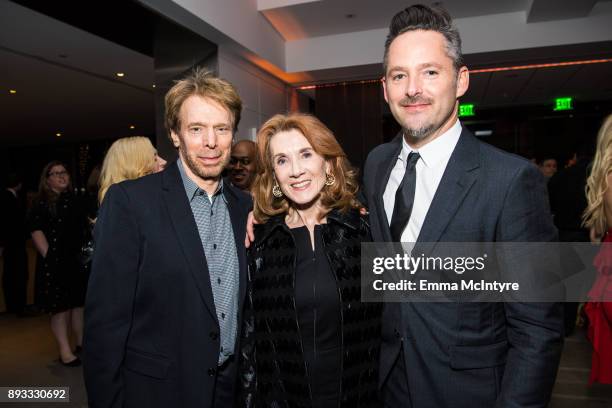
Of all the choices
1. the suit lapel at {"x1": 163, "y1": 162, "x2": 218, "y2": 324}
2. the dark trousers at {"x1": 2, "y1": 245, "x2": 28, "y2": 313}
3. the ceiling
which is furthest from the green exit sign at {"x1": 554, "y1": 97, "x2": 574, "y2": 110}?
the dark trousers at {"x1": 2, "y1": 245, "x2": 28, "y2": 313}

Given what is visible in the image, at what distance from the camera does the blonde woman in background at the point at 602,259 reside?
2.01 metres

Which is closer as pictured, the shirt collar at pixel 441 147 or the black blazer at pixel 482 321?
the black blazer at pixel 482 321

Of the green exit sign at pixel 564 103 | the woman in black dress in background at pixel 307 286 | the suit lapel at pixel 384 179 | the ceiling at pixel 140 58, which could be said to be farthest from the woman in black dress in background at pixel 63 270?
the green exit sign at pixel 564 103

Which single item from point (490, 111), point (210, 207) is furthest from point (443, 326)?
point (490, 111)

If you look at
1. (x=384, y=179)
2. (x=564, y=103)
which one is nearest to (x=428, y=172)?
(x=384, y=179)

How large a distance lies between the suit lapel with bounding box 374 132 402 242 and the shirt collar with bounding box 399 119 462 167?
7.1 inches

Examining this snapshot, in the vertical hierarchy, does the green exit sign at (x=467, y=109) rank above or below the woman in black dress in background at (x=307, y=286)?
above

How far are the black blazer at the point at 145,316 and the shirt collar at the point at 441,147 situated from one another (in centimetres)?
81

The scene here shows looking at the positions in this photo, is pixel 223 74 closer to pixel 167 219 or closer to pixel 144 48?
pixel 144 48

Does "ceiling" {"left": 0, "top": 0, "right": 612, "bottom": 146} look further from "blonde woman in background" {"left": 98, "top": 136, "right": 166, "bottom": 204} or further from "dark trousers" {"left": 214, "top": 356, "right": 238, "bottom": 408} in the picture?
"dark trousers" {"left": 214, "top": 356, "right": 238, "bottom": 408}

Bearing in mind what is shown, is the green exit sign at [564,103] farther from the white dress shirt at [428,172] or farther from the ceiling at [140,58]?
the white dress shirt at [428,172]

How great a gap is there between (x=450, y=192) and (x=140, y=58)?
575cm

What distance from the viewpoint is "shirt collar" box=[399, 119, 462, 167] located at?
1.30 meters

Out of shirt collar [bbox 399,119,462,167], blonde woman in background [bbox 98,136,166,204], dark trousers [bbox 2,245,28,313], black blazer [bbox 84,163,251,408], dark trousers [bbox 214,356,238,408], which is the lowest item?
dark trousers [bbox 2,245,28,313]
